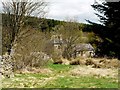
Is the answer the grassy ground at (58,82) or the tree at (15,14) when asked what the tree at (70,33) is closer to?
the tree at (15,14)

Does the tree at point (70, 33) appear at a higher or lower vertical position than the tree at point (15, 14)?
lower

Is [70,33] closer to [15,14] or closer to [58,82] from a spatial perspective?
[15,14]

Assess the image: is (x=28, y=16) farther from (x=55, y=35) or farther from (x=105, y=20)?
(x=55, y=35)

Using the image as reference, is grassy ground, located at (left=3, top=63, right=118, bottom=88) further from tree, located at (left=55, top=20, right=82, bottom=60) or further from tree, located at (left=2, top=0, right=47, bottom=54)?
tree, located at (left=55, top=20, right=82, bottom=60)

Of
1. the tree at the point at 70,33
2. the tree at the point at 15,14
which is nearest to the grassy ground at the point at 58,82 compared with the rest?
the tree at the point at 15,14

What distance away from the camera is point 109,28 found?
27547mm

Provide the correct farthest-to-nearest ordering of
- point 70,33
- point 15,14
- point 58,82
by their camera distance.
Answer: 1. point 70,33
2. point 15,14
3. point 58,82

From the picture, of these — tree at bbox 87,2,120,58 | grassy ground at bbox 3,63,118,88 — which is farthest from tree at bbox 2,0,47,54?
grassy ground at bbox 3,63,118,88

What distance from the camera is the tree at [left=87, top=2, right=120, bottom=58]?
88.6ft

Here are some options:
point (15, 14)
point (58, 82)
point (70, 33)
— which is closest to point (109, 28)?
point (15, 14)

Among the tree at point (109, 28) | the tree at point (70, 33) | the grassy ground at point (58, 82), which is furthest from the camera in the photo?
the tree at point (70, 33)

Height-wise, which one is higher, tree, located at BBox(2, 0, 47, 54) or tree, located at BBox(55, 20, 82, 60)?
tree, located at BBox(2, 0, 47, 54)

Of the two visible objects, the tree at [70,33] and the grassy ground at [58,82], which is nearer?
the grassy ground at [58,82]

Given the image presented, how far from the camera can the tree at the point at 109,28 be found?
27.0 meters
